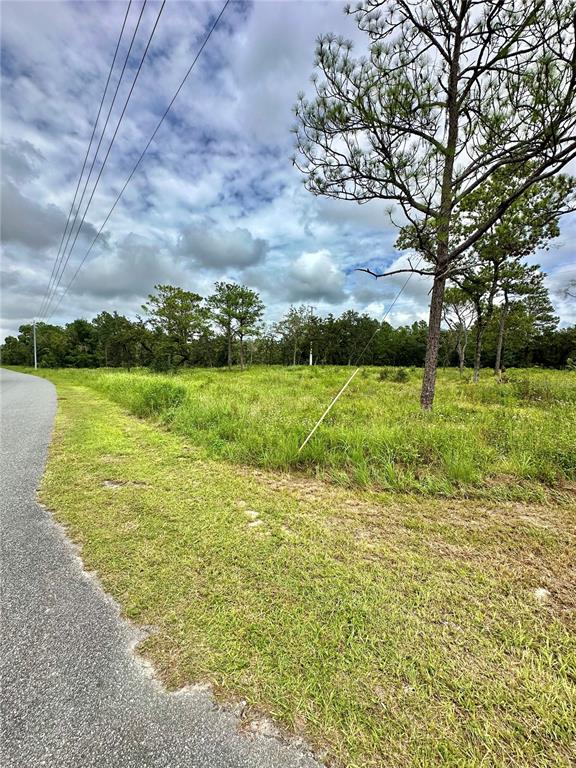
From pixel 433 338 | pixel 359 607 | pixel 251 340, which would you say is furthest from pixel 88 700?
pixel 251 340

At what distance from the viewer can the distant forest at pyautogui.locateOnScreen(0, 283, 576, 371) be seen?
26.9 metres

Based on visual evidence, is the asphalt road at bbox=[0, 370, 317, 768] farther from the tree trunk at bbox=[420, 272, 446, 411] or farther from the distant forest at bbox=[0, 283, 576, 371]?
the distant forest at bbox=[0, 283, 576, 371]

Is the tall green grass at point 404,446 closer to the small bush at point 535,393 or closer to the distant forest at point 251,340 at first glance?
the small bush at point 535,393

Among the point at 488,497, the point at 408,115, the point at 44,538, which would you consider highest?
the point at 408,115

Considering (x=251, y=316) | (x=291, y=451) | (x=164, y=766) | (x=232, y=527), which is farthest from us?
(x=251, y=316)

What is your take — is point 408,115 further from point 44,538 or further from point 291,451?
point 44,538

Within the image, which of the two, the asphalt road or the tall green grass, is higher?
the tall green grass

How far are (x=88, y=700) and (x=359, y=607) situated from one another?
1.35 m

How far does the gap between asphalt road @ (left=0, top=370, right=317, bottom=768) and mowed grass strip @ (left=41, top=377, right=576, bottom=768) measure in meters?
0.10

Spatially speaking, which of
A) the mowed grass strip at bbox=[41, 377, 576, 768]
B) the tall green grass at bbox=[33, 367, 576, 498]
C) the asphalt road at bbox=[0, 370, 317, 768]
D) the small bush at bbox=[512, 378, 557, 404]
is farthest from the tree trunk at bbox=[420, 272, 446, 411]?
the asphalt road at bbox=[0, 370, 317, 768]

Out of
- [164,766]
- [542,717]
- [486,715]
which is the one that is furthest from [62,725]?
[542,717]

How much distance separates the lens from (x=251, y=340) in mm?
42250

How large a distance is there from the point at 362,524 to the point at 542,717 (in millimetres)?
1548

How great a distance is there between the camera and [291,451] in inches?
163
